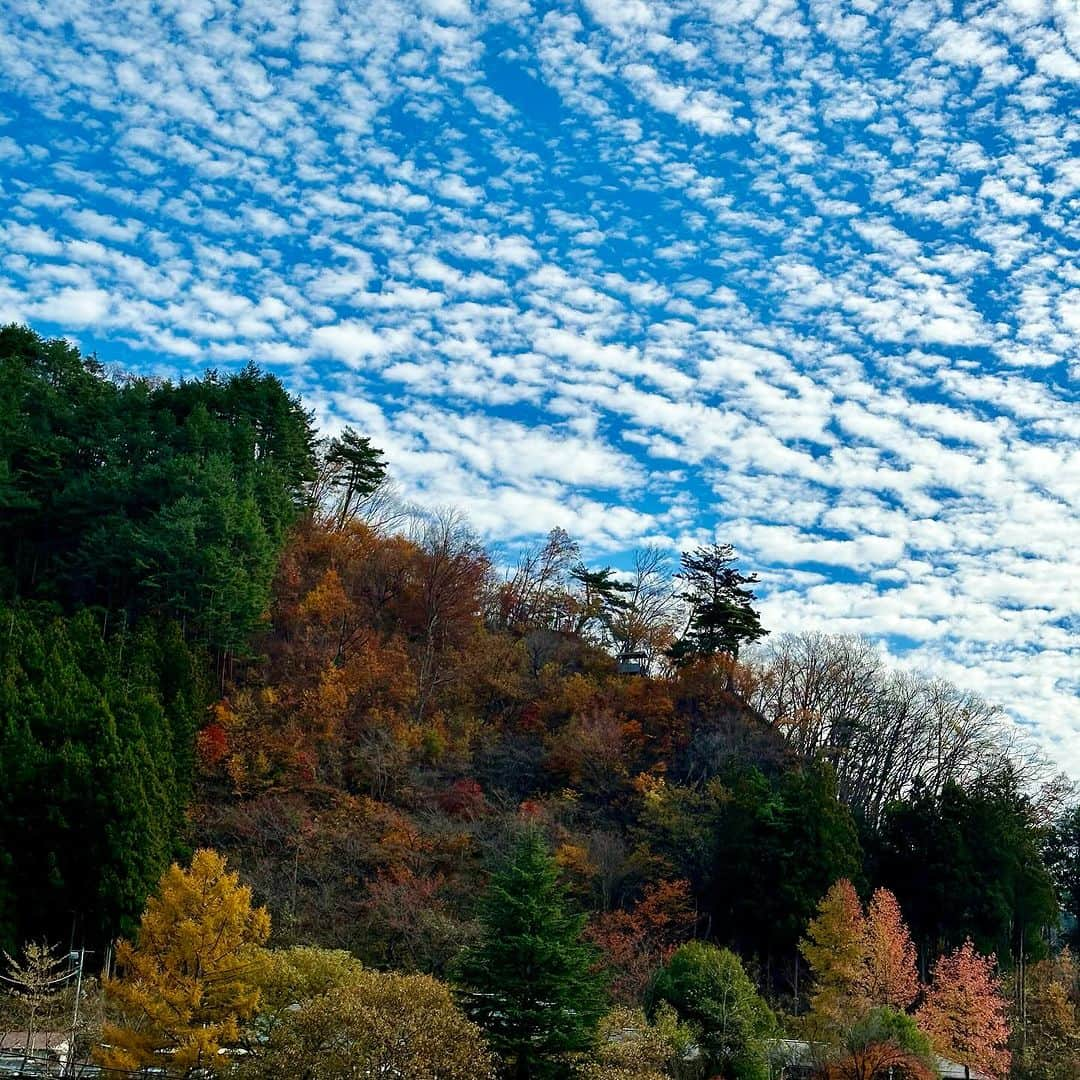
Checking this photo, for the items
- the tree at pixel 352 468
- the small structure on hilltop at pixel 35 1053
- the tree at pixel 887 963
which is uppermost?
the tree at pixel 352 468

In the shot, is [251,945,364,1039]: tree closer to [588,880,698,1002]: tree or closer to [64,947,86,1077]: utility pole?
[64,947,86,1077]: utility pole

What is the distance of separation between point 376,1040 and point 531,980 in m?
3.68

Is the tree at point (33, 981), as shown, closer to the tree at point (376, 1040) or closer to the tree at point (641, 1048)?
the tree at point (376, 1040)

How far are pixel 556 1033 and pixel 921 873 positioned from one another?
18.6 meters

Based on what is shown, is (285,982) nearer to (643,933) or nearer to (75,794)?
(75,794)

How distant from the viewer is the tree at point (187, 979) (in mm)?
18219

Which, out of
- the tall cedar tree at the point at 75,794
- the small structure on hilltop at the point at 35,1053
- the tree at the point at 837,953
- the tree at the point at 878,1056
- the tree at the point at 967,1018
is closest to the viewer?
the small structure on hilltop at the point at 35,1053

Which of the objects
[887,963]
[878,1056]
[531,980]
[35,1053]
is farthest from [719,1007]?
[35,1053]

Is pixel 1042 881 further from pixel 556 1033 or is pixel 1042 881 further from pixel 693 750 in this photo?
pixel 556 1033

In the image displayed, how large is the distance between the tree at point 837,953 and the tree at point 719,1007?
8.65ft

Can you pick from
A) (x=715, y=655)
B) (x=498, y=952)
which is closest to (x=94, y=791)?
(x=498, y=952)

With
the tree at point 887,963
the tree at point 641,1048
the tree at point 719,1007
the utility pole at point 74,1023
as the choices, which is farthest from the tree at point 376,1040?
the tree at point 887,963

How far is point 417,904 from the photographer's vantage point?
1105 inches

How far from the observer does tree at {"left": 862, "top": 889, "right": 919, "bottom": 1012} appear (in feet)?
88.9
